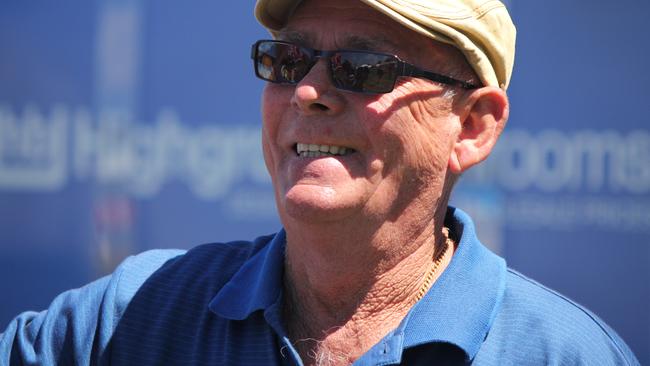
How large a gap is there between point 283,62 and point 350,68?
17cm

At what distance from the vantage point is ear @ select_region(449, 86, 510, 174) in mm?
2139

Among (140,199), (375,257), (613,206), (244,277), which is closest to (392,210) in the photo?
(375,257)

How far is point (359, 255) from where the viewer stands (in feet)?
6.81

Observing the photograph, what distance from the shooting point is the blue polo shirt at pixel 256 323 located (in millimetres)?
1896

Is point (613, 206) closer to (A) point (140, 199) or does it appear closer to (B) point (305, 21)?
(A) point (140, 199)

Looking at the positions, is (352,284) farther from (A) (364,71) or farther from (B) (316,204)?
(A) (364,71)

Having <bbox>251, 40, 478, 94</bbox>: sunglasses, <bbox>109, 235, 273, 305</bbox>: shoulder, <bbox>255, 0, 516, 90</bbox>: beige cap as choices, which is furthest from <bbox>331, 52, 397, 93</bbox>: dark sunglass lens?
<bbox>109, 235, 273, 305</bbox>: shoulder

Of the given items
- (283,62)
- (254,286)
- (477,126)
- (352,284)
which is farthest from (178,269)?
(477,126)

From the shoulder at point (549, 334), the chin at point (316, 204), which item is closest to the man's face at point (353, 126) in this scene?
the chin at point (316, 204)

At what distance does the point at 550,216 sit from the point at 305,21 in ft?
10.5

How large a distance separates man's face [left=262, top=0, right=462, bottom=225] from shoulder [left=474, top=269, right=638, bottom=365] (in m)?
0.34

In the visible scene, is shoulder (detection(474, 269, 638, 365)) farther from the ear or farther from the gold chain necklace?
the ear

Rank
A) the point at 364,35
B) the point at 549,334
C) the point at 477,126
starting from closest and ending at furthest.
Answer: the point at 549,334 → the point at 364,35 → the point at 477,126

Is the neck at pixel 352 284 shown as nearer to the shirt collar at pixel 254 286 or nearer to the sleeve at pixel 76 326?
the shirt collar at pixel 254 286
